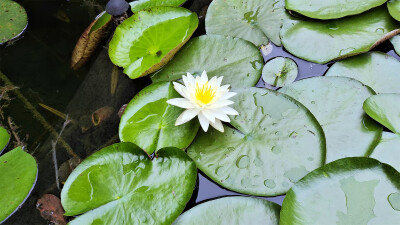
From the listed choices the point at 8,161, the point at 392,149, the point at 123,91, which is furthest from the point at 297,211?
the point at 8,161

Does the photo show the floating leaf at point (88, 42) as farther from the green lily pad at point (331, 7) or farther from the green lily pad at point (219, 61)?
the green lily pad at point (331, 7)

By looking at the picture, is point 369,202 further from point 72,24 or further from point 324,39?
point 72,24

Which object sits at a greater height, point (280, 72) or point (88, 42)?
point (88, 42)

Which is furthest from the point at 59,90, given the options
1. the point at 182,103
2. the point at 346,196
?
the point at 346,196

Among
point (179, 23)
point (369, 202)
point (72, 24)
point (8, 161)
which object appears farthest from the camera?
point (72, 24)

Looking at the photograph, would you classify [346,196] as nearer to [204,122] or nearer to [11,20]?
[204,122]

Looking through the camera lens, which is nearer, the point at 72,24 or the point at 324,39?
the point at 324,39

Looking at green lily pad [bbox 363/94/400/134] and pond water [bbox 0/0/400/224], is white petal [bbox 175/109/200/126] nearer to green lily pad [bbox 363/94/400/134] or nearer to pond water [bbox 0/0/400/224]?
pond water [bbox 0/0/400/224]

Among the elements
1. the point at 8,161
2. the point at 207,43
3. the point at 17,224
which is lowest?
the point at 17,224
